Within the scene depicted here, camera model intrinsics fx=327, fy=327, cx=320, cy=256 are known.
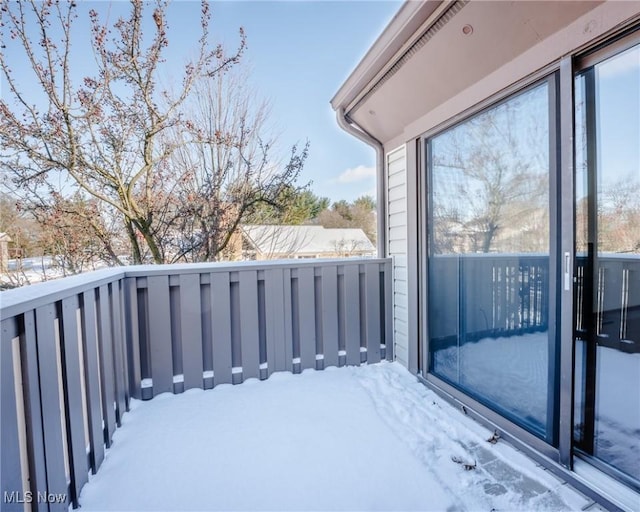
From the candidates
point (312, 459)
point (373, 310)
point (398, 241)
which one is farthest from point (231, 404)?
point (398, 241)

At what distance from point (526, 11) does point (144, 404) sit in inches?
133

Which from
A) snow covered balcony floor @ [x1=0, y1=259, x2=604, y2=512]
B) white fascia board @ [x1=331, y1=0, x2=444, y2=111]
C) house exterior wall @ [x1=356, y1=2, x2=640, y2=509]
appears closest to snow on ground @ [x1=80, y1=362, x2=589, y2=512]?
snow covered balcony floor @ [x1=0, y1=259, x2=604, y2=512]

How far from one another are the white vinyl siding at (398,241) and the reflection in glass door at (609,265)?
1.50 meters

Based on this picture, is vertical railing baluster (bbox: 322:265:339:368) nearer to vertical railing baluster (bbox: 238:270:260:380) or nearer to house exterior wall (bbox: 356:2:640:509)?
vertical railing baluster (bbox: 238:270:260:380)

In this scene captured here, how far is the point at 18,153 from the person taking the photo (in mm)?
3961

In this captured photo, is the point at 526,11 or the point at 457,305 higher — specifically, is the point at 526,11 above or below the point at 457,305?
above

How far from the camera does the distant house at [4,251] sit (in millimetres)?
4072

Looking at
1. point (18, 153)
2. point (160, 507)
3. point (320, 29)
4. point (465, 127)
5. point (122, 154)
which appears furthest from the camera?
point (320, 29)

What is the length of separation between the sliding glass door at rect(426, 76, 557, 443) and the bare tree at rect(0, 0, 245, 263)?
12.3 ft

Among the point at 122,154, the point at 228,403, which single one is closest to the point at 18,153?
the point at 122,154

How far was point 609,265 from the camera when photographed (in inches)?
56.6

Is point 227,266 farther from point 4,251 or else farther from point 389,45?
point 4,251

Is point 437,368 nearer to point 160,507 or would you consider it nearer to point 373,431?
point 373,431

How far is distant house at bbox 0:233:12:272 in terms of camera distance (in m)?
4.07
